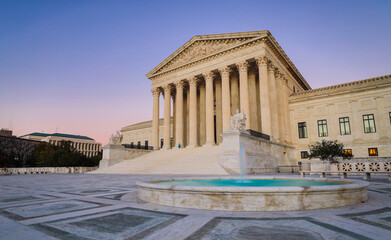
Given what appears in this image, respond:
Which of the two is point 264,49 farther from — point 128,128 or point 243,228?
point 128,128

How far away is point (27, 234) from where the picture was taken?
3779 mm

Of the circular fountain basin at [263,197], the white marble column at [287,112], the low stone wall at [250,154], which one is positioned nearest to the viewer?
the circular fountain basin at [263,197]

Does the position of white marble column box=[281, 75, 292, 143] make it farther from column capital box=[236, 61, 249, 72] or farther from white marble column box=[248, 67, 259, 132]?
column capital box=[236, 61, 249, 72]

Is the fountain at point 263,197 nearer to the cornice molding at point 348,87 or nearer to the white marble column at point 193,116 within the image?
the white marble column at point 193,116

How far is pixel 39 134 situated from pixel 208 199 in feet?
439

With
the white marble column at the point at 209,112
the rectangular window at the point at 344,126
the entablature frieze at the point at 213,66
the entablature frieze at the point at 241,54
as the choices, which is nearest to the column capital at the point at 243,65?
the entablature frieze at the point at 213,66

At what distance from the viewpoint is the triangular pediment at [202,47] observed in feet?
107

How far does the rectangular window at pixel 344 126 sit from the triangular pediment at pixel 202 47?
16398 mm

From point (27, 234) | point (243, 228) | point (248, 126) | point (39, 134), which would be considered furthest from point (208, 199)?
point (39, 134)

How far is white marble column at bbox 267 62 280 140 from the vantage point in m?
31.2

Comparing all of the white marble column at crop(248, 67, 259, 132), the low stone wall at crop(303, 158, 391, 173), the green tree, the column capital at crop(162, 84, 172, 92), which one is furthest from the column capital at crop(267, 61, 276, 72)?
the column capital at crop(162, 84, 172, 92)

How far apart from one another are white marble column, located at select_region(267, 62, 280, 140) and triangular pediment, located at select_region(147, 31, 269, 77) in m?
5.12

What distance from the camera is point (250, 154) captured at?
76.9 feet

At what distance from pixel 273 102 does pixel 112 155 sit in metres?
23.1
